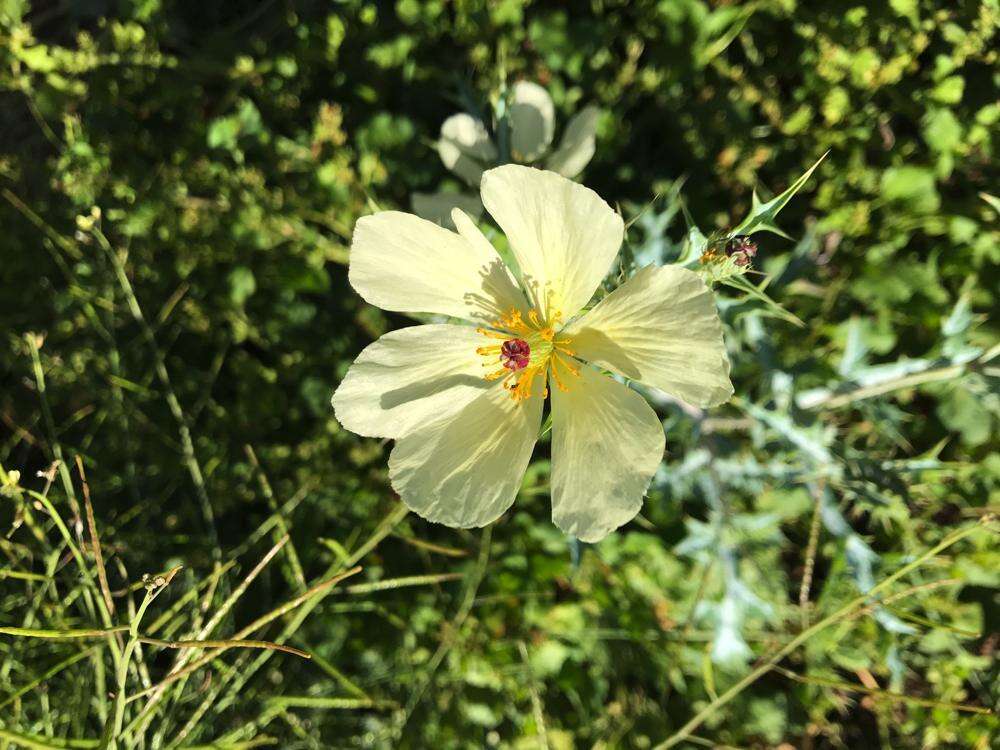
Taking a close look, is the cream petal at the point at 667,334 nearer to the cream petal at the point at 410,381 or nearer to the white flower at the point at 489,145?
the cream petal at the point at 410,381

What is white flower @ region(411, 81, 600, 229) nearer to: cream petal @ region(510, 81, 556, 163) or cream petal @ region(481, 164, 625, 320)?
cream petal @ region(510, 81, 556, 163)

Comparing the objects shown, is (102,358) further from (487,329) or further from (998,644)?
(998,644)

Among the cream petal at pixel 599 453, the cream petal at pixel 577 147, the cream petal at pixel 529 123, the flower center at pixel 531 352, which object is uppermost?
the cream petal at pixel 529 123

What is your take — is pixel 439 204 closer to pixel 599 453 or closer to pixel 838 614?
pixel 599 453

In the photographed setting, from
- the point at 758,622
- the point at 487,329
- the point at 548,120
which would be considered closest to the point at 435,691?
the point at 758,622

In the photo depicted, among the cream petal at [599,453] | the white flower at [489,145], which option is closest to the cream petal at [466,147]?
the white flower at [489,145]

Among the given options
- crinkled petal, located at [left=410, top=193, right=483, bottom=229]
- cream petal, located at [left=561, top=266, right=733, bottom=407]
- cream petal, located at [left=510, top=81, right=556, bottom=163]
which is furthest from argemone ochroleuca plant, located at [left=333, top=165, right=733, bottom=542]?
cream petal, located at [left=510, top=81, right=556, bottom=163]

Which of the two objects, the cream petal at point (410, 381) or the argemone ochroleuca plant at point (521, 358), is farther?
the cream petal at point (410, 381)
